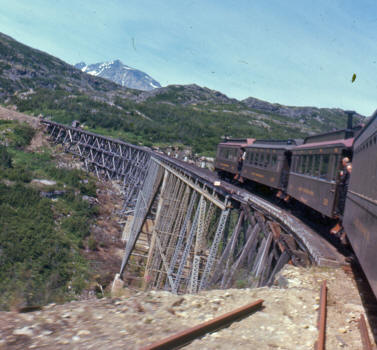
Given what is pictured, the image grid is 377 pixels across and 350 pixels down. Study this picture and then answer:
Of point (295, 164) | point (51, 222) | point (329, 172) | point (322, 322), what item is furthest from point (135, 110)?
point (322, 322)

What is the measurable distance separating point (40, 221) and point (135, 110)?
63430mm

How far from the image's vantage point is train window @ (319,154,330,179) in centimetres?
924

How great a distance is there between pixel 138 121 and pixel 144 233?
45616 mm

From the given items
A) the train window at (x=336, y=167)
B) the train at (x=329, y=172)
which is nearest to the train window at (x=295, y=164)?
the train at (x=329, y=172)

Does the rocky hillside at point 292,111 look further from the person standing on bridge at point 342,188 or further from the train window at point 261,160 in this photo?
the person standing on bridge at point 342,188

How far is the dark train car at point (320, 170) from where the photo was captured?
336 inches

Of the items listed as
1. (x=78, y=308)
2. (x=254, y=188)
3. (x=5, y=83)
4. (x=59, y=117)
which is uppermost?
(x=5, y=83)

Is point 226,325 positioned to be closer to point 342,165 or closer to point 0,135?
point 342,165

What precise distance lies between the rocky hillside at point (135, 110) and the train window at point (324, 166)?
44.5 meters

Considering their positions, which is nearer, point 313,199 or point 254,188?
point 313,199

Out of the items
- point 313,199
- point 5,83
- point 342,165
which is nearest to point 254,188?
point 313,199

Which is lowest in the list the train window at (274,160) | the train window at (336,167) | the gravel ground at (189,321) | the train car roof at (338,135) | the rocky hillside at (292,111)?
the gravel ground at (189,321)

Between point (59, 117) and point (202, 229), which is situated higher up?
point (59, 117)

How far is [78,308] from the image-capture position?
4.37 metres
